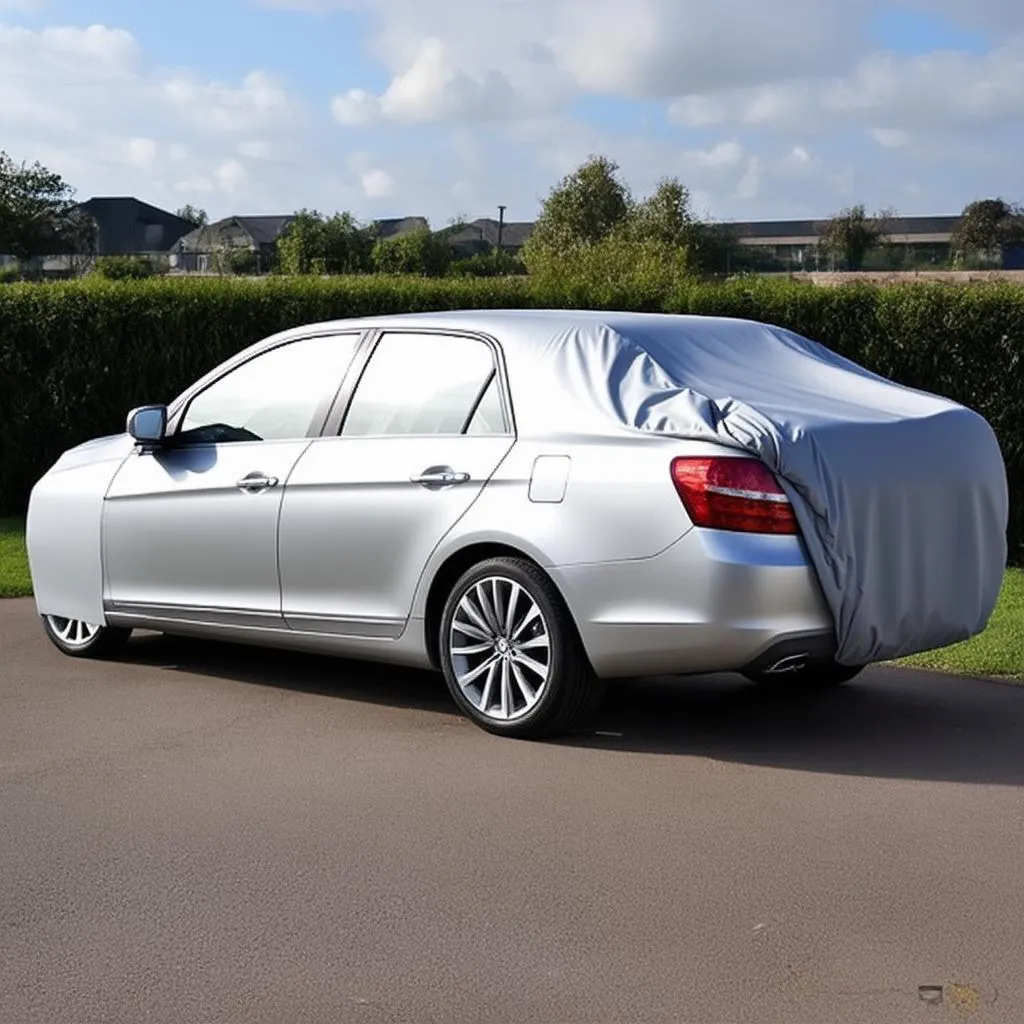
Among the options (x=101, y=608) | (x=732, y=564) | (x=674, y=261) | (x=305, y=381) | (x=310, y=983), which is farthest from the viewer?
(x=674, y=261)

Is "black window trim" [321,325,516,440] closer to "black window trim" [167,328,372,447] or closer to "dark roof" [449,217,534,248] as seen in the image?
"black window trim" [167,328,372,447]

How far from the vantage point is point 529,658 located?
7.11 m

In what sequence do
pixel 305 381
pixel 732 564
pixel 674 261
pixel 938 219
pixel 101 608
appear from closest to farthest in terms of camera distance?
1. pixel 732 564
2. pixel 305 381
3. pixel 101 608
4. pixel 674 261
5. pixel 938 219

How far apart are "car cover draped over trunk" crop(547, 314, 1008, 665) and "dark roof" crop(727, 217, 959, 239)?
372 feet

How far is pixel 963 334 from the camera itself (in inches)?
544

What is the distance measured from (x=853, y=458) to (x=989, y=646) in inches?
113

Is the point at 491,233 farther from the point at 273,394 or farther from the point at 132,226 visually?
the point at 273,394

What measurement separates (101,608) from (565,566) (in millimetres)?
2976

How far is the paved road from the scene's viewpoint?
14.6 ft

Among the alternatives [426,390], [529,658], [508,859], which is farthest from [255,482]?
[508,859]

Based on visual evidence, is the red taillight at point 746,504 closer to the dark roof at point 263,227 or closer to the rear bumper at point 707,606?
the rear bumper at point 707,606

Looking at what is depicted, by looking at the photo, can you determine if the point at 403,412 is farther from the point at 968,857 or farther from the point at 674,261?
the point at 674,261

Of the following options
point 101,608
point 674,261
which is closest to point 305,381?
point 101,608

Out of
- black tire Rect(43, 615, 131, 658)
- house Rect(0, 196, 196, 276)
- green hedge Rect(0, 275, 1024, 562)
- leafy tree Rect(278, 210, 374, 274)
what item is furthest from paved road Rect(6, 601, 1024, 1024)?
house Rect(0, 196, 196, 276)
